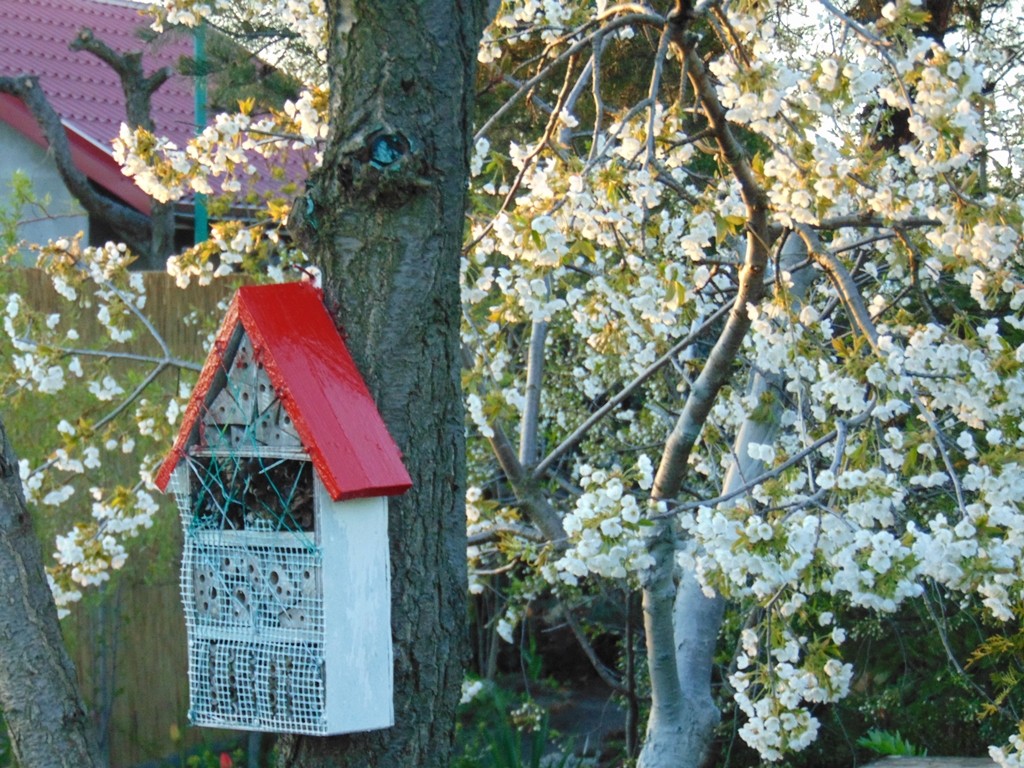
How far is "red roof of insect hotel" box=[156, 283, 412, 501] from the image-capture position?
1.72m

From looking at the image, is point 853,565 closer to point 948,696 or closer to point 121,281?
point 121,281

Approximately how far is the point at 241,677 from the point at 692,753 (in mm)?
1836

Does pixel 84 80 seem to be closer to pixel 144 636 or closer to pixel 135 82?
pixel 135 82

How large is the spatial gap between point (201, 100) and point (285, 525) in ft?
19.7

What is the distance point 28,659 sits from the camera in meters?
2.19

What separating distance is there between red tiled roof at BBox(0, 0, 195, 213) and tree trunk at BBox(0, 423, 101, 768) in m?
6.63

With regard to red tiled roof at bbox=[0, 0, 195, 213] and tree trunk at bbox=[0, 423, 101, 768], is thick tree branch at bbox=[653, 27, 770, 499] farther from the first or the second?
red tiled roof at bbox=[0, 0, 195, 213]

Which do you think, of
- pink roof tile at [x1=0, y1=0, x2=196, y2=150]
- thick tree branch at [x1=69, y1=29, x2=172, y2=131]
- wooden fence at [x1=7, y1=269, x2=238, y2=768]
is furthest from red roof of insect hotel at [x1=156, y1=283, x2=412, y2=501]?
pink roof tile at [x1=0, y1=0, x2=196, y2=150]

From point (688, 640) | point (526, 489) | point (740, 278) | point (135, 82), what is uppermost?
point (135, 82)

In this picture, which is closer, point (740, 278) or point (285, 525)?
point (285, 525)

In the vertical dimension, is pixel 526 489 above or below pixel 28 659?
above

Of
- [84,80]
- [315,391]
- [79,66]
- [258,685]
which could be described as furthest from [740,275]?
[79,66]

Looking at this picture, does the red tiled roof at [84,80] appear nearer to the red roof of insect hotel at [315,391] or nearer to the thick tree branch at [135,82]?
the thick tree branch at [135,82]

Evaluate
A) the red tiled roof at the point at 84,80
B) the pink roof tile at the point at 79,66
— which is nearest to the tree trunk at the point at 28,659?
the red tiled roof at the point at 84,80
